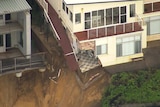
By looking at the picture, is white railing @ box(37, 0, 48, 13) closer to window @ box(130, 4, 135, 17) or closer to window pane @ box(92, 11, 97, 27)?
window pane @ box(92, 11, 97, 27)

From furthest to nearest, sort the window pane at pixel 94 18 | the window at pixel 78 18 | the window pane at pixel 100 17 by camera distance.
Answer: the window pane at pixel 100 17
the window pane at pixel 94 18
the window at pixel 78 18

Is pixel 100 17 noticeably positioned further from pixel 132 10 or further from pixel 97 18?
pixel 132 10

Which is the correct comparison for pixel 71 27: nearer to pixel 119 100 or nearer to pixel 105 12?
pixel 105 12

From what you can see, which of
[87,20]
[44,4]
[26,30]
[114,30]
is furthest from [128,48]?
[26,30]

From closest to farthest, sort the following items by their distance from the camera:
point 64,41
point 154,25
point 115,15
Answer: point 115,15, point 64,41, point 154,25

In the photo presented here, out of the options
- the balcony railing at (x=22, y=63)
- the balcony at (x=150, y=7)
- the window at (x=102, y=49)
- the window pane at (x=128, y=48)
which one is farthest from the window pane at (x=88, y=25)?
the balcony at (x=150, y=7)

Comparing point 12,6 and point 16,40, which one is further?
point 16,40

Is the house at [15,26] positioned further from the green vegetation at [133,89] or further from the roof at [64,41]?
the green vegetation at [133,89]

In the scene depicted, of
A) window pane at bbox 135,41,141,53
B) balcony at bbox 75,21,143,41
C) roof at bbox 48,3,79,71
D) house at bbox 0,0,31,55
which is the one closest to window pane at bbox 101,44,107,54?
balcony at bbox 75,21,143,41
